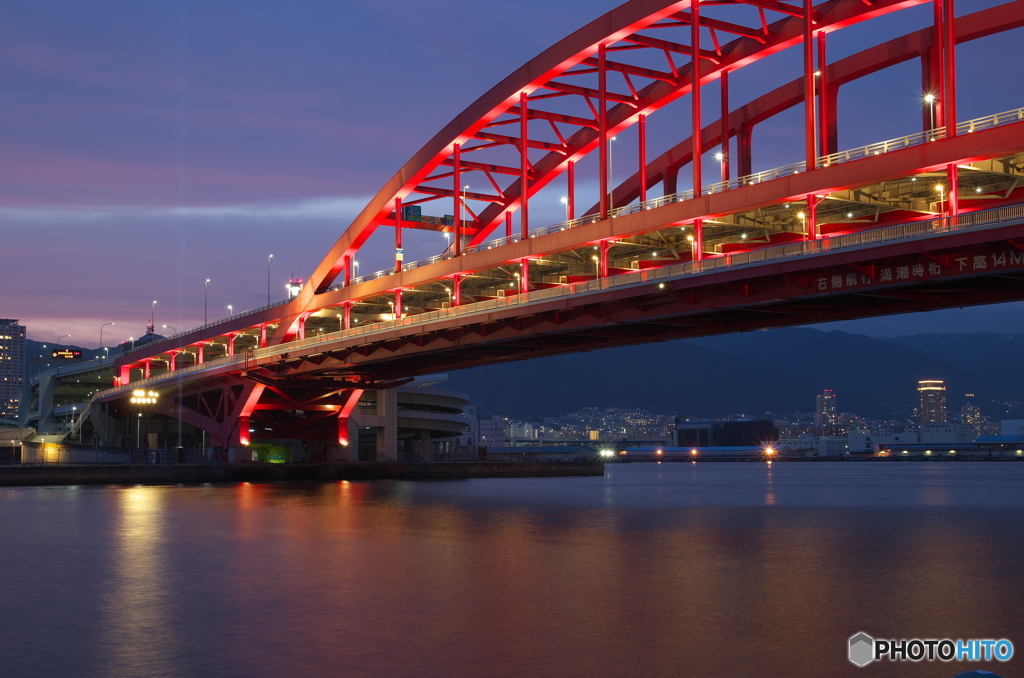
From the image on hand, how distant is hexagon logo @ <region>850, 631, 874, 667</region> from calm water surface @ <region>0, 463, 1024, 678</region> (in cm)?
20

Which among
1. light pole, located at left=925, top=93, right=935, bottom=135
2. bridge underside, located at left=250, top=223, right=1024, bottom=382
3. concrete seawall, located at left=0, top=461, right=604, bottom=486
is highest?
light pole, located at left=925, top=93, right=935, bottom=135

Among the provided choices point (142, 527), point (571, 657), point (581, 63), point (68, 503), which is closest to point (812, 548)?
point (571, 657)

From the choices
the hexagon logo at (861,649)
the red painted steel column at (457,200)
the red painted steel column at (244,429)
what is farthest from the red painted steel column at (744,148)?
the red painted steel column at (244,429)

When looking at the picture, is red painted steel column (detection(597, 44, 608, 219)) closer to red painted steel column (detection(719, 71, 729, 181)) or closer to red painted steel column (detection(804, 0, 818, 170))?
red painted steel column (detection(719, 71, 729, 181))

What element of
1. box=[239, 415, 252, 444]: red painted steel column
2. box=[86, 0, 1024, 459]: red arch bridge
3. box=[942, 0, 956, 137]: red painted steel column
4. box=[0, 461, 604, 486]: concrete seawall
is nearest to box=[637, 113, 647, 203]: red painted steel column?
box=[86, 0, 1024, 459]: red arch bridge

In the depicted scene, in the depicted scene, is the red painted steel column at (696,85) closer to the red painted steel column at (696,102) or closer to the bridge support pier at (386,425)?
Result: the red painted steel column at (696,102)

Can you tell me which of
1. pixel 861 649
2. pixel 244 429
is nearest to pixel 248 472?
pixel 244 429

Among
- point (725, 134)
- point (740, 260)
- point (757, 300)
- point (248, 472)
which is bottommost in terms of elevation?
point (248, 472)

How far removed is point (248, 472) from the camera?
3184 inches

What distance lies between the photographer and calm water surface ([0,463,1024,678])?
17609 millimetres

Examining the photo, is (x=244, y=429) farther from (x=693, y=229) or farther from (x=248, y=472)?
(x=693, y=229)

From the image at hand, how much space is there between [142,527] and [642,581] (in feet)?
73.1

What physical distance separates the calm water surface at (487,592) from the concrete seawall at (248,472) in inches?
1075

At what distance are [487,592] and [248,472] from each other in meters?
60.2
